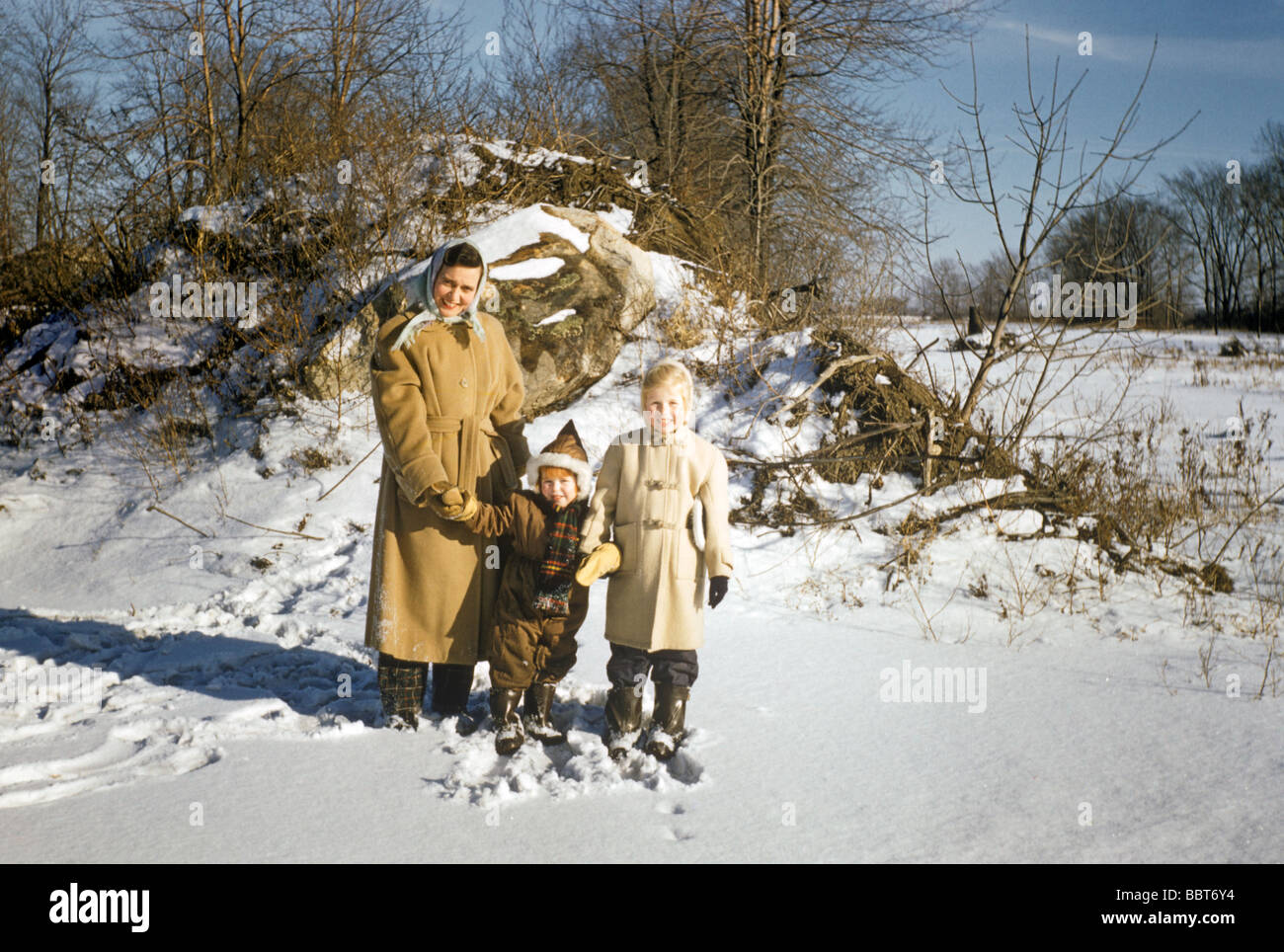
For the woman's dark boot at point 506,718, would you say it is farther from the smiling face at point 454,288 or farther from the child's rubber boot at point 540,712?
the smiling face at point 454,288

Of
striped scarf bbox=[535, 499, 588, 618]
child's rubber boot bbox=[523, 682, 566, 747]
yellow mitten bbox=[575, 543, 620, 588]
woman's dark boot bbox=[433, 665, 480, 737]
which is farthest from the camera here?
woman's dark boot bbox=[433, 665, 480, 737]

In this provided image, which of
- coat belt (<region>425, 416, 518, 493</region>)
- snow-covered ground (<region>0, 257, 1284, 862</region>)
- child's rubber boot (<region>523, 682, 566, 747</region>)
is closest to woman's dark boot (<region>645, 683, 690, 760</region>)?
snow-covered ground (<region>0, 257, 1284, 862</region>)

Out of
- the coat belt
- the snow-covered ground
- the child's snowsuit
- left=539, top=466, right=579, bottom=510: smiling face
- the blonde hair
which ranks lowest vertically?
the snow-covered ground

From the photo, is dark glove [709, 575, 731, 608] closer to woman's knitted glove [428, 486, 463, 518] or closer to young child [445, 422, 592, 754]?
young child [445, 422, 592, 754]

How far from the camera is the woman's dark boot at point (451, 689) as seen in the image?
3637 millimetres

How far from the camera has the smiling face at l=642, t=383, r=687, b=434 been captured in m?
3.25

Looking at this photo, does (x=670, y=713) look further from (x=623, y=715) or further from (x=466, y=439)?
(x=466, y=439)

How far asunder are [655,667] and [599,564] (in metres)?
0.48

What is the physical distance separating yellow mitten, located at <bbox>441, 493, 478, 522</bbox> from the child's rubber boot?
0.72m

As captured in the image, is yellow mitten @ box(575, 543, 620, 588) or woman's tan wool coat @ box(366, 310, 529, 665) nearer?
yellow mitten @ box(575, 543, 620, 588)

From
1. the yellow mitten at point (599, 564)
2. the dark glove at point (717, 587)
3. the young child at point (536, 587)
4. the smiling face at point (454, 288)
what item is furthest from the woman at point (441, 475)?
the dark glove at point (717, 587)

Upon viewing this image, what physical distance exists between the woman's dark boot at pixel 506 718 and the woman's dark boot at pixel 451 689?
0.28 meters
